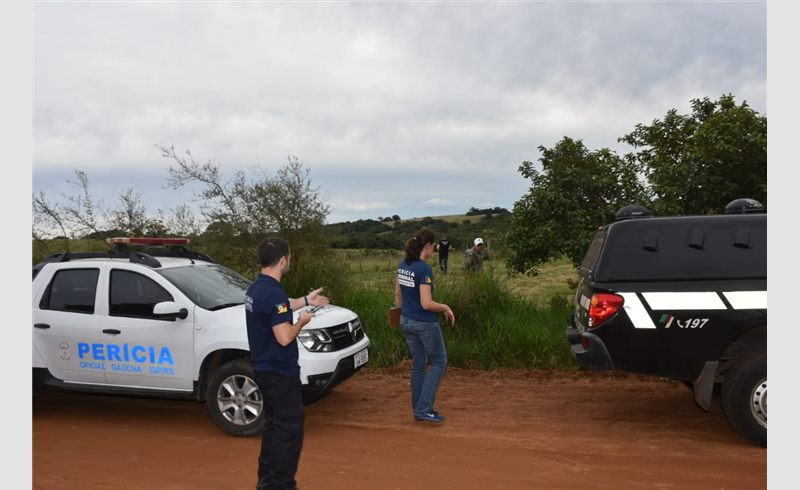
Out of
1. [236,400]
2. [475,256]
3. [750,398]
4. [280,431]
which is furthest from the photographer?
[475,256]

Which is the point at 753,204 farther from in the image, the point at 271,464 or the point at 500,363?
the point at 271,464

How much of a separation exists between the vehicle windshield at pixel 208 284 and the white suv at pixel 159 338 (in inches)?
0.6

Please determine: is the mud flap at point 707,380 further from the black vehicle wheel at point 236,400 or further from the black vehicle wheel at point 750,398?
the black vehicle wheel at point 236,400

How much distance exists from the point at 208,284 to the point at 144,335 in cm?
87

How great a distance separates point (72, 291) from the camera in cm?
671

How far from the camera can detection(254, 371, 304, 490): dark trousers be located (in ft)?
13.6

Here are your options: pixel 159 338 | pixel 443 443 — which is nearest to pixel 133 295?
pixel 159 338

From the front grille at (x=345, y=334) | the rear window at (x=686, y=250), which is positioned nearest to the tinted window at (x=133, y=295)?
the front grille at (x=345, y=334)

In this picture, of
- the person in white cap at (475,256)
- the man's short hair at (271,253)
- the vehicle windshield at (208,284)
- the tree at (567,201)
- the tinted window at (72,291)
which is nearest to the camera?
the man's short hair at (271,253)

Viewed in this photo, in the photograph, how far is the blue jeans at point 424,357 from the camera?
245 inches

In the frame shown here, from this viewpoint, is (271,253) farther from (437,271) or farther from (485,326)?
(437,271)

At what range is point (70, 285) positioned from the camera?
22.1 ft

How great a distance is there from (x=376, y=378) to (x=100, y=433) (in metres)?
3.64

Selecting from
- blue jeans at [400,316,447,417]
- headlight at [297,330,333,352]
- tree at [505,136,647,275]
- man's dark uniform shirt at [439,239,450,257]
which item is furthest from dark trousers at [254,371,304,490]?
man's dark uniform shirt at [439,239,450,257]
